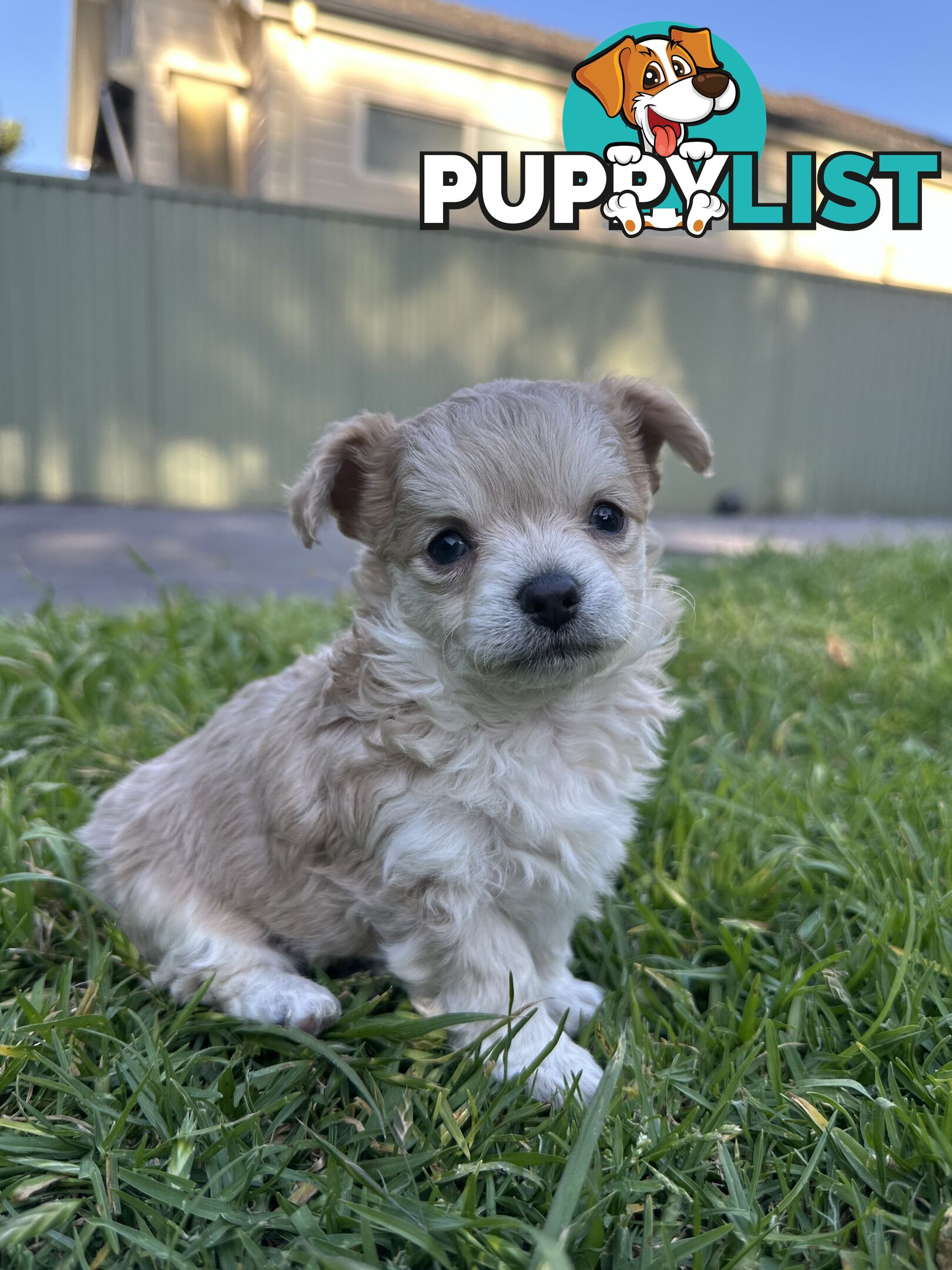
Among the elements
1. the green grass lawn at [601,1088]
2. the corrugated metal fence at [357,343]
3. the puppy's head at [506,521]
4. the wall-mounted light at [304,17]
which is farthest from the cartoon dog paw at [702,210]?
the green grass lawn at [601,1088]

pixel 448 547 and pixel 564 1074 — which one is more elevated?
pixel 448 547

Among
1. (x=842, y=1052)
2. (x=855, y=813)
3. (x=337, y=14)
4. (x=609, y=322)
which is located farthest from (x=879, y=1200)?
(x=337, y=14)

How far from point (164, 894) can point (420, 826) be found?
2.26ft

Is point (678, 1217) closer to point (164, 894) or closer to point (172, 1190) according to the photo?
point (172, 1190)

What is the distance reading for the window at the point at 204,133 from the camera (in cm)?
1292

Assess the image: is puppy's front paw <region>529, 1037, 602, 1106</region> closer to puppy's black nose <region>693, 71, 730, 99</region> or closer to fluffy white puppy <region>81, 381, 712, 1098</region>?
fluffy white puppy <region>81, 381, 712, 1098</region>

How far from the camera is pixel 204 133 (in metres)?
13.2

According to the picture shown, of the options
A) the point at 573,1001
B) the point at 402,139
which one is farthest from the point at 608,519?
the point at 402,139

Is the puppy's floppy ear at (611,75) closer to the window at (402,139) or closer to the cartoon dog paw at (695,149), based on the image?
the cartoon dog paw at (695,149)

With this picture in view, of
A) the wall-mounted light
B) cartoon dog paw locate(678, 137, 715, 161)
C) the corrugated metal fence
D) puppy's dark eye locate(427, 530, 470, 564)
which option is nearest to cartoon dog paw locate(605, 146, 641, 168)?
cartoon dog paw locate(678, 137, 715, 161)

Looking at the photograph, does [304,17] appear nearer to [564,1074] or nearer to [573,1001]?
[573,1001]

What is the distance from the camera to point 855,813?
2.73 meters

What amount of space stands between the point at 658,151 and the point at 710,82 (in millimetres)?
816

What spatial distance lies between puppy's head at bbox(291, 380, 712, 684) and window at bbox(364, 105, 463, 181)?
12231 millimetres
